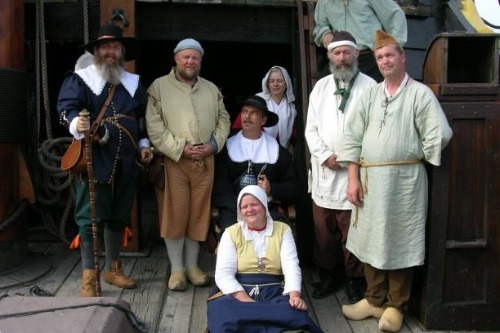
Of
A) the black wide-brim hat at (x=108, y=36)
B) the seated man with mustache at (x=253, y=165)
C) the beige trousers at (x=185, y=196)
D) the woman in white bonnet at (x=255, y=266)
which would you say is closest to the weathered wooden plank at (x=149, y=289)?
the beige trousers at (x=185, y=196)

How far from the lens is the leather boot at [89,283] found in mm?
3754

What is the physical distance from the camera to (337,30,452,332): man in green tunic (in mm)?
3279

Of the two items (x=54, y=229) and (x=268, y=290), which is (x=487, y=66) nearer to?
(x=268, y=290)

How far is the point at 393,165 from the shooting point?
332 centimetres

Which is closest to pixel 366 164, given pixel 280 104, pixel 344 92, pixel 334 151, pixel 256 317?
pixel 334 151

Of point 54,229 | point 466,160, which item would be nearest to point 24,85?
point 54,229

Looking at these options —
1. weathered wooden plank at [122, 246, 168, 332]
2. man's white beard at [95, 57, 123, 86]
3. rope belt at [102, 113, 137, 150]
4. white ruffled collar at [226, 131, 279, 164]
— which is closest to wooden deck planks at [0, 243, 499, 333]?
weathered wooden plank at [122, 246, 168, 332]

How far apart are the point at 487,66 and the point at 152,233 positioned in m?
3.12

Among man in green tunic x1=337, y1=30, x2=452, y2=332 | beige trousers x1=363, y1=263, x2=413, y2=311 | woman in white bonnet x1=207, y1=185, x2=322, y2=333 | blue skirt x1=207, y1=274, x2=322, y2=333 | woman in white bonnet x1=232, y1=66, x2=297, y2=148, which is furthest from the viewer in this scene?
woman in white bonnet x1=232, y1=66, x2=297, y2=148

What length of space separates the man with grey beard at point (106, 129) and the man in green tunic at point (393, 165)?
1.48m

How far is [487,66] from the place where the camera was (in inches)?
142

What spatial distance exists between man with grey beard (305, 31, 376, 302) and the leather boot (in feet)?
4.95

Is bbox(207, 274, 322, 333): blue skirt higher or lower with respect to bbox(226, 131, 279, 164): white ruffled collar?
lower

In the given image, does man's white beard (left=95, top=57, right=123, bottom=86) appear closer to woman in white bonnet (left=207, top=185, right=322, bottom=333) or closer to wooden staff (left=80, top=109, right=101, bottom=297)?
wooden staff (left=80, top=109, right=101, bottom=297)
